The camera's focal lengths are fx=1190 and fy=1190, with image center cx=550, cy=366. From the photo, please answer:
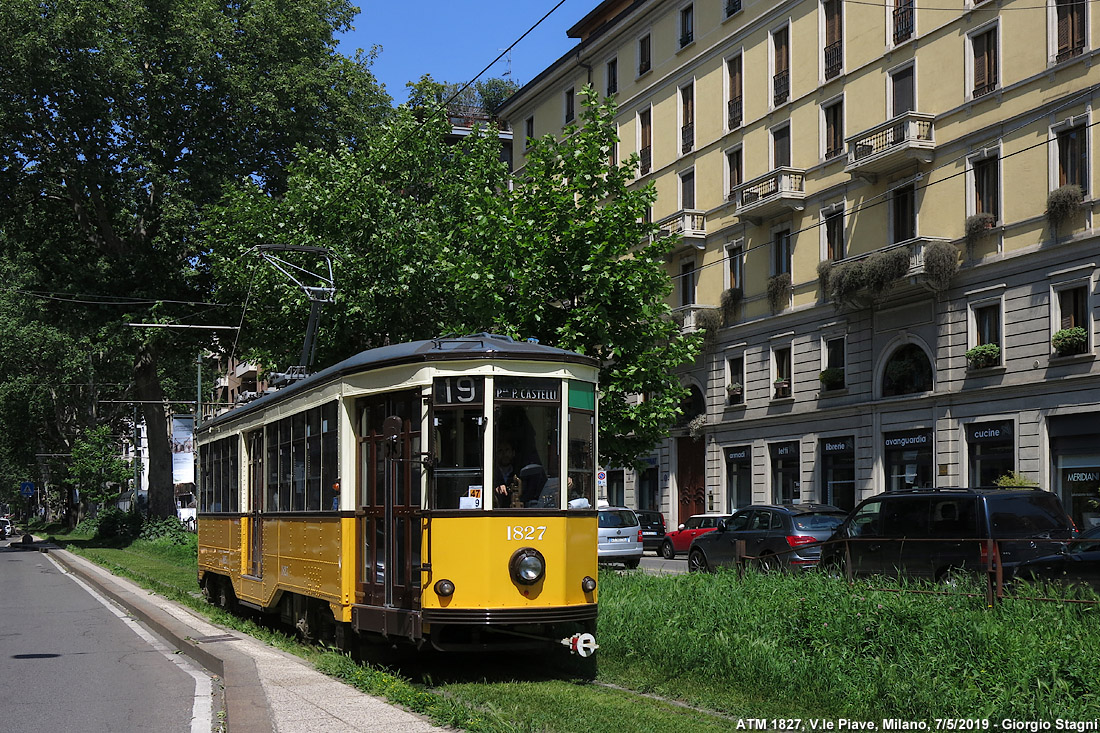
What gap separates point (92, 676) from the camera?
12.3m

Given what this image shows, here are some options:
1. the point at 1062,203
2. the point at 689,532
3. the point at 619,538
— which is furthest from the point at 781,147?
the point at 619,538

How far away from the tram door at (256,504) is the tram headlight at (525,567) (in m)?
6.11

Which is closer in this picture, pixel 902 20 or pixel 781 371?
pixel 902 20

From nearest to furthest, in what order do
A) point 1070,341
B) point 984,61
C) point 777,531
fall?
point 777,531 < point 1070,341 < point 984,61

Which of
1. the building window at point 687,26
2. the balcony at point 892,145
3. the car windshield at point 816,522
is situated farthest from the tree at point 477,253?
the building window at point 687,26

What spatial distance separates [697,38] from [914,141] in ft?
45.3

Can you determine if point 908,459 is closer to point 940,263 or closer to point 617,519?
point 940,263

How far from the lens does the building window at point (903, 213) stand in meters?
33.2

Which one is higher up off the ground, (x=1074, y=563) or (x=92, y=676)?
(x=1074, y=563)

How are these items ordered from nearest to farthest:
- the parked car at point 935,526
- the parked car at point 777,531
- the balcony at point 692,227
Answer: the parked car at point 935,526 < the parked car at point 777,531 < the balcony at point 692,227

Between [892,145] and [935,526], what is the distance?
18.5 metres

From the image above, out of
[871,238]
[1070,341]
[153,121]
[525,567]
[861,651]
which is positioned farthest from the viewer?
[153,121]

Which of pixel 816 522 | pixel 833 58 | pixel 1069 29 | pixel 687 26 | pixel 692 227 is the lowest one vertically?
pixel 816 522

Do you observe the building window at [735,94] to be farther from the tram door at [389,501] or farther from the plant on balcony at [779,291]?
the tram door at [389,501]
